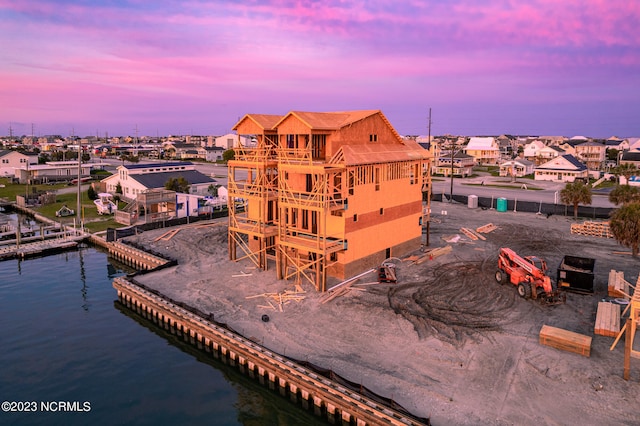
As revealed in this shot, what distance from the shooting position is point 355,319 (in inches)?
1065

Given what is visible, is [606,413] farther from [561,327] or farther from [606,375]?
[561,327]

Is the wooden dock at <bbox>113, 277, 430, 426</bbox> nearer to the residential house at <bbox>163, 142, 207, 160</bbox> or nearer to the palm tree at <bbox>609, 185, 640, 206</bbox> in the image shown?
the palm tree at <bbox>609, 185, 640, 206</bbox>

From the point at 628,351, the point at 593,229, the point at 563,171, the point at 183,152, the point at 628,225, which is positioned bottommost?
the point at 628,351

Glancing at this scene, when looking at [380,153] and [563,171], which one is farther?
[563,171]

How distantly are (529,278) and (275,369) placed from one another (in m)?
18.9

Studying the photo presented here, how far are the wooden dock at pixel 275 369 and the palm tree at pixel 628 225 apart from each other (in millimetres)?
30425

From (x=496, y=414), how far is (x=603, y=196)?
7250 cm

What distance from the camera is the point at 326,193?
31.1 m

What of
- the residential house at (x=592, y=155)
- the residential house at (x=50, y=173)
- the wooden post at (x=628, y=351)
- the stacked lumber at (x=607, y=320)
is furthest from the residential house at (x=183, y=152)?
A: the wooden post at (x=628, y=351)

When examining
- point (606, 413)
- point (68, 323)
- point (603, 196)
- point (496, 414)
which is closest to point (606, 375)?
point (606, 413)

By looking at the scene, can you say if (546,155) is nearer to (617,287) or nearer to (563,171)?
(563,171)

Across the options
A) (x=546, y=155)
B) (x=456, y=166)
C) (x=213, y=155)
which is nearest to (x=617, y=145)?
(x=546, y=155)

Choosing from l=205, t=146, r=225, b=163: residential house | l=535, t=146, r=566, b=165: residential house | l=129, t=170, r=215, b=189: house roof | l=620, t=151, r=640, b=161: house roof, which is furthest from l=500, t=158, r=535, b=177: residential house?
l=205, t=146, r=225, b=163: residential house

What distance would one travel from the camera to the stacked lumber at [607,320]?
24250 millimetres
